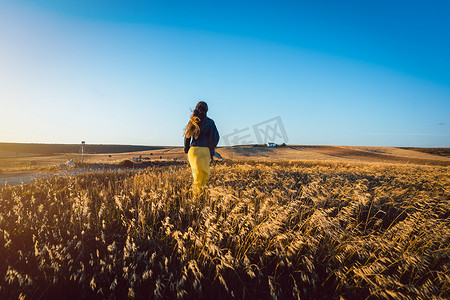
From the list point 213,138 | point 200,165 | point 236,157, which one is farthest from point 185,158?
point 200,165

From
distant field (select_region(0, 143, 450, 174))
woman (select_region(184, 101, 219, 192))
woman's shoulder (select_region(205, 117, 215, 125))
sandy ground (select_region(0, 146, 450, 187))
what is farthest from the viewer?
distant field (select_region(0, 143, 450, 174))

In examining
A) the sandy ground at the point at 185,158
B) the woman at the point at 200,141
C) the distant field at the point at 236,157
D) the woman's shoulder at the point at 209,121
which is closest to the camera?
the woman at the point at 200,141

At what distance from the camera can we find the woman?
5.57 meters

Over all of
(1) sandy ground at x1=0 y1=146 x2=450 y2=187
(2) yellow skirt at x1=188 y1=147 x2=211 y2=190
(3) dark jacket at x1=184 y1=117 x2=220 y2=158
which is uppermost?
(3) dark jacket at x1=184 y1=117 x2=220 y2=158

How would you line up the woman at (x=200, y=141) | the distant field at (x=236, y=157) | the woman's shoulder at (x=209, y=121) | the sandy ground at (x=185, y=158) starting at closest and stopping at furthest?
the woman at (x=200, y=141) < the woman's shoulder at (x=209, y=121) < the sandy ground at (x=185, y=158) < the distant field at (x=236, y=157)

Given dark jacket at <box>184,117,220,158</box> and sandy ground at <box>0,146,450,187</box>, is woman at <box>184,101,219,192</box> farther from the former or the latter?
sandy ground at <box>0,146,450,187</box>

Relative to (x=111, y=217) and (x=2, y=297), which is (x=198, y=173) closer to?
(x=111, y=217)

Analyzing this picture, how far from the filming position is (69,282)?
2.35 metres

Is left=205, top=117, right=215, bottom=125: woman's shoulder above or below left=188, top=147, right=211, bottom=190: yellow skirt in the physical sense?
above

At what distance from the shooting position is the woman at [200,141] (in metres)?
5.57

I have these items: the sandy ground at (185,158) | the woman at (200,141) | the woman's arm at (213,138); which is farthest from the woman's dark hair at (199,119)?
the sandy ground at (185,158)

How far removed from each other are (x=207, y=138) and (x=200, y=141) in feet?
0.81

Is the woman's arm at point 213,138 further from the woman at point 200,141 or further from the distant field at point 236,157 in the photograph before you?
the distant field at point 236,157

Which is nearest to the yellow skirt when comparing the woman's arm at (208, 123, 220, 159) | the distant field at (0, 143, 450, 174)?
the woman's arm at (208, 123, 220, 159)
